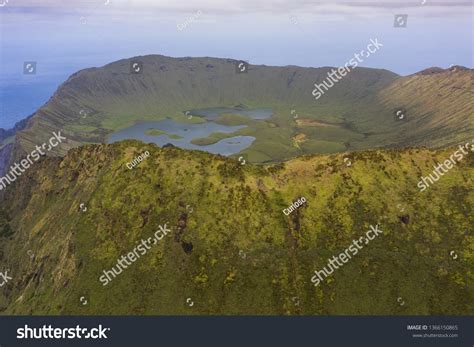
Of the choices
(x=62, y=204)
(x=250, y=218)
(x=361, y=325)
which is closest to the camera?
(x=361, y=325)

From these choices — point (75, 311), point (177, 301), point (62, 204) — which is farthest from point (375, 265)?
point (62, 204)

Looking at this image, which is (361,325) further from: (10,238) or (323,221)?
(10,238)

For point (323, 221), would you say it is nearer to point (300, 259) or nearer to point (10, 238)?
point (300, 259)

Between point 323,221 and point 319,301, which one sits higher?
point 323,221

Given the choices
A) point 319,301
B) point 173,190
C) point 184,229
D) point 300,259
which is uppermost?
point 173,190

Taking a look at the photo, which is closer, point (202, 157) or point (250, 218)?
point (250, 218)

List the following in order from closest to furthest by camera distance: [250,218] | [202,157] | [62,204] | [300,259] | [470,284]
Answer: [470,284] → [300,259] → [250,218] → [202,157] → [62,204]

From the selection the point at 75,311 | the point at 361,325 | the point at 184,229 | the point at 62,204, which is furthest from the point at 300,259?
the point at 62,204
